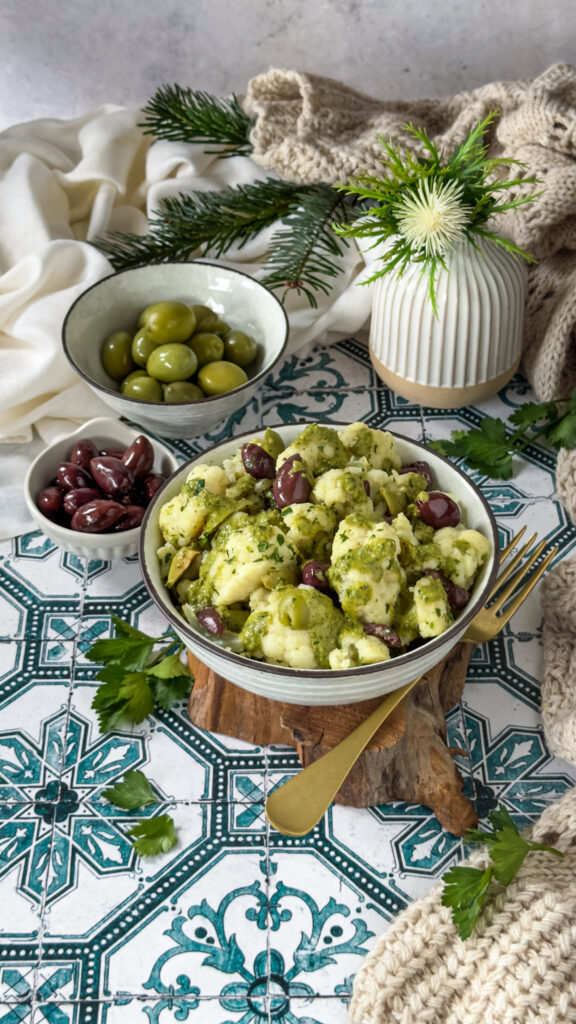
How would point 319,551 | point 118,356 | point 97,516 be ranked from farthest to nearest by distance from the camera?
point 118,356
point 97,516
point 319,551

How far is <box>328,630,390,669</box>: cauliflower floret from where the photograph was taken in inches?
30.3

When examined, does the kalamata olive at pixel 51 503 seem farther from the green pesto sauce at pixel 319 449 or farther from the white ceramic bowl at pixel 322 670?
the green pesto sauce at pixel 319 449

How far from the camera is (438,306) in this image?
1166 millimetres

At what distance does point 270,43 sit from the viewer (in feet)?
4.92

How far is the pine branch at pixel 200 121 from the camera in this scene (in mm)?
1402

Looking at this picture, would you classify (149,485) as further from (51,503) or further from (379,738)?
(379,738)

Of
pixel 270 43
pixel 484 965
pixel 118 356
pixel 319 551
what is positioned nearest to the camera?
pixel 484 965

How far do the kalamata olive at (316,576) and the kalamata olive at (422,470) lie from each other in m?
0.16

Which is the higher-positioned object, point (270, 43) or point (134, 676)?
point (270, 43)

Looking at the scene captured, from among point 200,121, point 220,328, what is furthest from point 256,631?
point 200,121

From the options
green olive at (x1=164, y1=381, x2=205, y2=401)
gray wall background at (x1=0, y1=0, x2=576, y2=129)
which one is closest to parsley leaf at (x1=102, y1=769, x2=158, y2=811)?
green olive at (x1=164, y1=381, x2=205, y2=401)

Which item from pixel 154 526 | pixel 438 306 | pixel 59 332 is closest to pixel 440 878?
pixel 154 526

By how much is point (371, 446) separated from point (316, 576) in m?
0.18

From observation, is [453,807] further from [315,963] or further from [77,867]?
[77,867]
